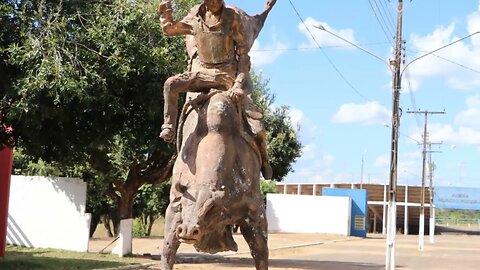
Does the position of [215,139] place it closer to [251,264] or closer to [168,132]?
[168,132]

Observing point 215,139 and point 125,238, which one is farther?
point 125,238

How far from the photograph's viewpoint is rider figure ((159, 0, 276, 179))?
7.39 metres

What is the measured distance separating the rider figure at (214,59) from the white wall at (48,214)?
14017mm

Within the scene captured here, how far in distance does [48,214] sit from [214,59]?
14972mm

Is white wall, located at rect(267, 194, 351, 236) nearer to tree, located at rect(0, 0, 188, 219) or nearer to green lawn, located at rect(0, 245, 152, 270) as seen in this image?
green lawn, located at rect(0, 245, 152, 270)

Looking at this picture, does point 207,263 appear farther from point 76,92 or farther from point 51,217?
point 76,92

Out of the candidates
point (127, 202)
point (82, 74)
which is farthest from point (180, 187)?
point (127, 202)

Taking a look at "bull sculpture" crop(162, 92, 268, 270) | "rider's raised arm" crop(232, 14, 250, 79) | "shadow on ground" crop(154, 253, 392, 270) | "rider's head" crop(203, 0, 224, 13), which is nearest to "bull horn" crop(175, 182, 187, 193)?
"bull sculpture" crop(162, 92, 268, 270)

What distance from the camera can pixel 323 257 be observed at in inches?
1125

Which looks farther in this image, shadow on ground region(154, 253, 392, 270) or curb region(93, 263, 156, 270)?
shadow on ground region(154, 253, 392, 270)

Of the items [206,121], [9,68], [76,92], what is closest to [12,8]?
[9,68]

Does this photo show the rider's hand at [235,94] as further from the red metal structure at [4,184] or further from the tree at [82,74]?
the red metal structure at [4,184]

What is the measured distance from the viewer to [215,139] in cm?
702

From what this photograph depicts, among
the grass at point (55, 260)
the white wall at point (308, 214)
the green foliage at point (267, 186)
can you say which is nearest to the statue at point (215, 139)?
the grass at point (55, 260)
